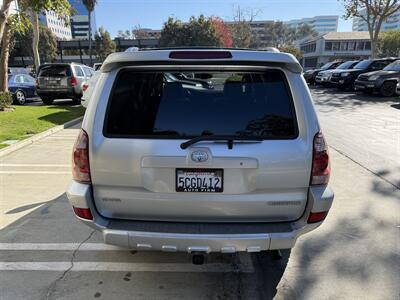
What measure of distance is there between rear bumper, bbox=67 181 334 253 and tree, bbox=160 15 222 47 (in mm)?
50939

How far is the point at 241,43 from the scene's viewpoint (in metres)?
56.6

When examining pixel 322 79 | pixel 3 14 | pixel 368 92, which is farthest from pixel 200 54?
pixel 322 79

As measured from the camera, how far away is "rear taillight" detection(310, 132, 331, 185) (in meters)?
2.68

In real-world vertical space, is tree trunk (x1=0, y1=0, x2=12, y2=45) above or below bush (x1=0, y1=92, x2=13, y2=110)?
above

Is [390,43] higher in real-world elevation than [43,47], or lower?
higher

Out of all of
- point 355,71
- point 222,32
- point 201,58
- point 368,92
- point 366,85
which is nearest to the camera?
point 201,58

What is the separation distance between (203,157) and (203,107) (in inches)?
17.2

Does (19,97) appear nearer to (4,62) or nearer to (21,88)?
(21,88)

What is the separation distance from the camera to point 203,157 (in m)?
2.54

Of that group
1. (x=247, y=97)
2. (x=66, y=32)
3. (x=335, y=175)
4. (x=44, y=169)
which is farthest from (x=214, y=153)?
(x=66, y=32)

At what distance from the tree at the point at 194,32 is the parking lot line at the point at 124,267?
50.5 meters

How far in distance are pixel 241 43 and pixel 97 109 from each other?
187 feet

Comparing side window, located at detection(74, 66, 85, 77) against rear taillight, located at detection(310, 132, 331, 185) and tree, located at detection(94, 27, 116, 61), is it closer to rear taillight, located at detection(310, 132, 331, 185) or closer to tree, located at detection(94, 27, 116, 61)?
rear taillight, located at detection(310, 132, 331, 185)

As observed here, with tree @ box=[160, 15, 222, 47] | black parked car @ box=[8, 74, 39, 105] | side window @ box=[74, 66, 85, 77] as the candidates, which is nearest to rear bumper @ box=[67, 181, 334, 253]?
side window @ box=[74, 66, 85, 77]
